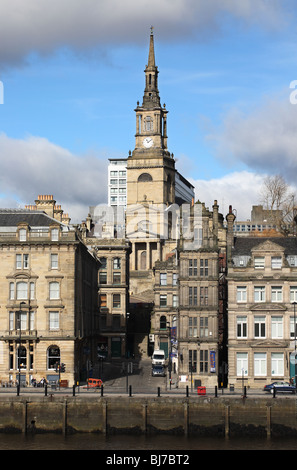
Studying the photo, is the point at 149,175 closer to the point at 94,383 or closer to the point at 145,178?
the point at 145,178

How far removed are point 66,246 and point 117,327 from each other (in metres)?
43.5

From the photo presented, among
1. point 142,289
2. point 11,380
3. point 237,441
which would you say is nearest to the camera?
point 237,441

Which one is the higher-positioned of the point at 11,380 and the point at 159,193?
the point at 159,193

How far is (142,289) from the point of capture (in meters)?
169

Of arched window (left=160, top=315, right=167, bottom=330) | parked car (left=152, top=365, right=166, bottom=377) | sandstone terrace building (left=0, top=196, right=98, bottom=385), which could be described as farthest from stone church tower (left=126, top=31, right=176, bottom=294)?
sandstone terrace building (left=0, top=196, right=98, bottom=385)

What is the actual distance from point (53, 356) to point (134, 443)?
2153cm

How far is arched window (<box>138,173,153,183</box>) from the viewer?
607 feet

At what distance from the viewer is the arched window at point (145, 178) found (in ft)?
607

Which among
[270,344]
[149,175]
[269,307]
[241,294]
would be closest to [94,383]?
[241,294]

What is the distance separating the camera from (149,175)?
185125 mm

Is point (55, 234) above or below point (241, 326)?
above

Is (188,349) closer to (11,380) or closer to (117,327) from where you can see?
(11,380)

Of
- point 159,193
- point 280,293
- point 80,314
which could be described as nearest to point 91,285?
point 80,314

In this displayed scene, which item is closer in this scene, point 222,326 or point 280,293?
point 280,293
